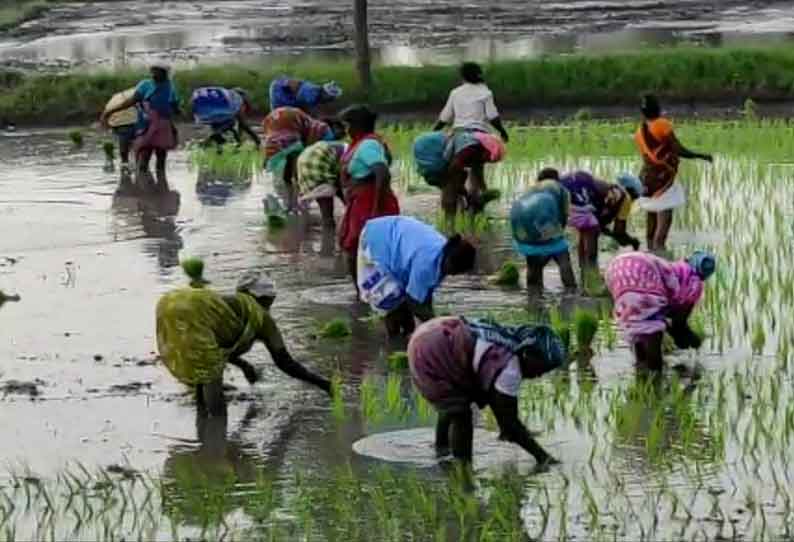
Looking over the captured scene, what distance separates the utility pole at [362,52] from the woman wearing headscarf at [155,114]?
5.31 m

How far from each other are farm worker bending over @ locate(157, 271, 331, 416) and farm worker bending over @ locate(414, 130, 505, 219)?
516 cm

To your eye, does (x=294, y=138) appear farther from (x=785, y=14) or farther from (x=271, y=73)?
(x=785, y=14)

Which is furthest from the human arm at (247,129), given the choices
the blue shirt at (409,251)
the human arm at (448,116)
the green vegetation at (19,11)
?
the green vegetation at (19,11)

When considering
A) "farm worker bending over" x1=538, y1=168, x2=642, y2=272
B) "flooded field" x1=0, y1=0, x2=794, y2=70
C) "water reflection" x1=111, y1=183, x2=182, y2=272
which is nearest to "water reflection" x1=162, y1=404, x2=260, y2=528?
"farm worker bending over" x1=538, y1=168, x2=642, y2=272

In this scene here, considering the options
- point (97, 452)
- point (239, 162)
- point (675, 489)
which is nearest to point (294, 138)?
point (239, 162)

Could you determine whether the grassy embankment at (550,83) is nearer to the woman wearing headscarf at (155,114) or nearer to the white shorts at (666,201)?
the woman wearing headscarf at (155,114)

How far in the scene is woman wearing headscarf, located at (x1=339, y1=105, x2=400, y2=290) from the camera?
448 inches

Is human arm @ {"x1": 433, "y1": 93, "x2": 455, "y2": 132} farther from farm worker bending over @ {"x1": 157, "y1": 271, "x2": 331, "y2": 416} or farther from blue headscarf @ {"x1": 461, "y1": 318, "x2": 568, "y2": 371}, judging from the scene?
blue headscarf @ {"x1": 461, "y1": 318, "x2": 568, "y2": 371}

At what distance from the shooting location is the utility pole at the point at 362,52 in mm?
23094

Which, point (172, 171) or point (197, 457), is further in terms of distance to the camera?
point (172, 171)

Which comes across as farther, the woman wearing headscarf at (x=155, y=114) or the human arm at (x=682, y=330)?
the woman wearing headscarf at (x=155, y=114)

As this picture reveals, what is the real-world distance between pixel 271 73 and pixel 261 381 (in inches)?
581

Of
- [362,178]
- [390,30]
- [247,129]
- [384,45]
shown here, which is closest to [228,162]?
[247,129]

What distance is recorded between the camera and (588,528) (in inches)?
282
